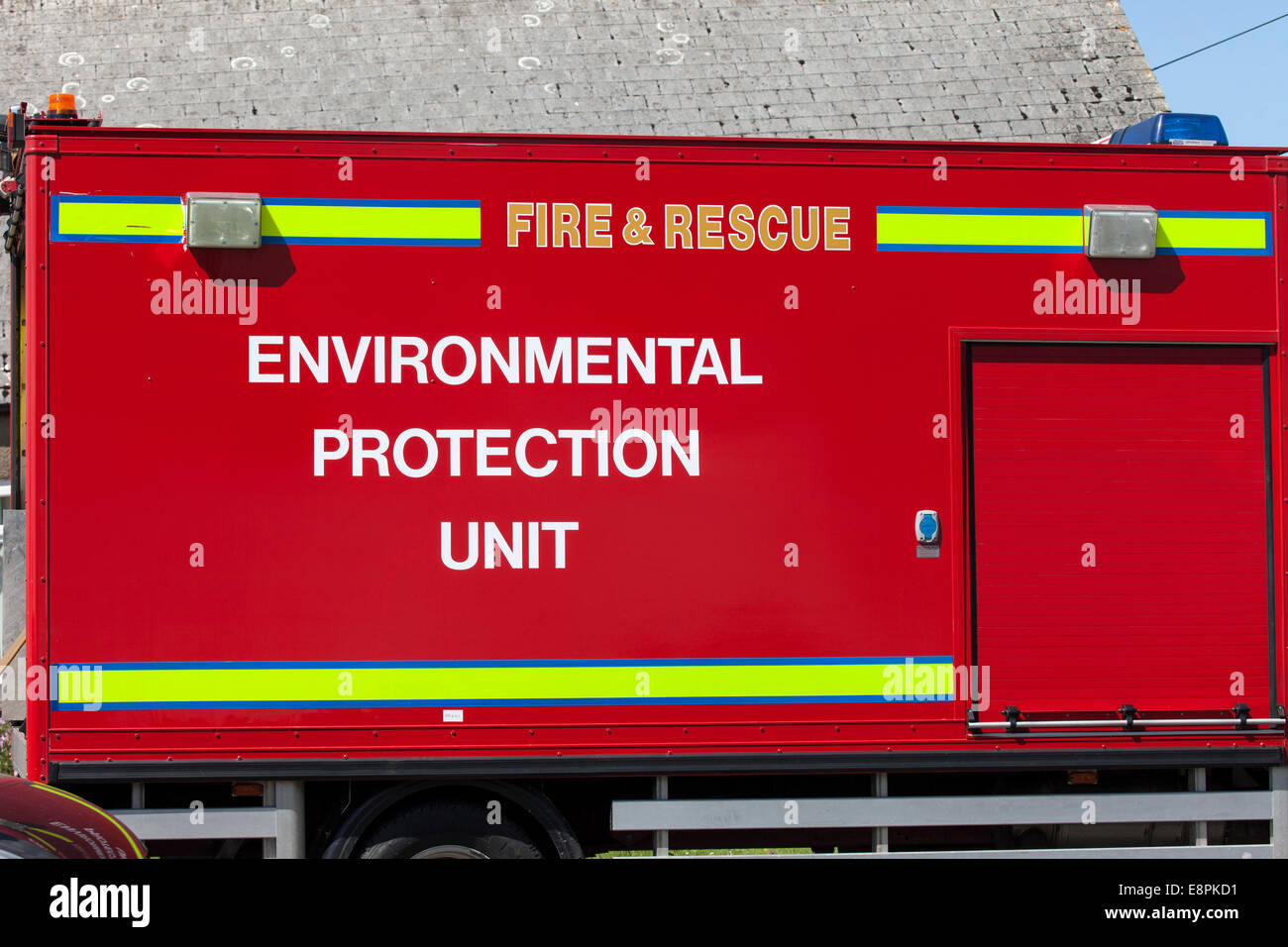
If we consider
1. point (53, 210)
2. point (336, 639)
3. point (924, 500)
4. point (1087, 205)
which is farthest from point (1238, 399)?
point (53, 210)

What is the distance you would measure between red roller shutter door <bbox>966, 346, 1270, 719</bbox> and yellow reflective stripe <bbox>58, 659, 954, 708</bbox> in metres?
0.44

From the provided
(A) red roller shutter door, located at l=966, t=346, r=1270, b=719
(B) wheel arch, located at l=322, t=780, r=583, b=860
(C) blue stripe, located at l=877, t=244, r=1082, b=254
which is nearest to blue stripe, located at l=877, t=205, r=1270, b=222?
(C) blue stripe, located at l=877, t=244, r=1082, b=254

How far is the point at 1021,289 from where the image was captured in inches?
178

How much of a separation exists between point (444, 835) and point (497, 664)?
30.1 inches

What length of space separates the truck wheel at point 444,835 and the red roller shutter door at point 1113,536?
6.74 ft

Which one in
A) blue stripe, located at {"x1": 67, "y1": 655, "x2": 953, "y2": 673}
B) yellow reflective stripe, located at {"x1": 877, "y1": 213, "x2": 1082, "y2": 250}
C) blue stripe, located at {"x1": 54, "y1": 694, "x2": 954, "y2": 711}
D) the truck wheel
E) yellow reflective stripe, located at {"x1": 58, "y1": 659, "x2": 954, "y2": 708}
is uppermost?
yellow reflective stripe, located at {"x1": 877, "y1": 213, "x2": 1082, "y2": 250}

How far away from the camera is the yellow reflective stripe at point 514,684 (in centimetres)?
424

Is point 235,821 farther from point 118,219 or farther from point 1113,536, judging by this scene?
point 1113,536

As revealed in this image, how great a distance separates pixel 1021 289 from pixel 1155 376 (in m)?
0.67

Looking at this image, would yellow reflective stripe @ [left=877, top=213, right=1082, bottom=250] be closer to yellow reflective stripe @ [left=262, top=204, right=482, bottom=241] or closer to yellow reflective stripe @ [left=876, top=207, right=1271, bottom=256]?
yellow reflective stripe @ [left=876, top=207, right=1271, bottom=256]

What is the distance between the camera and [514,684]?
4320 mm

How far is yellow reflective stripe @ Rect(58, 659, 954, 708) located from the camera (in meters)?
4.24
